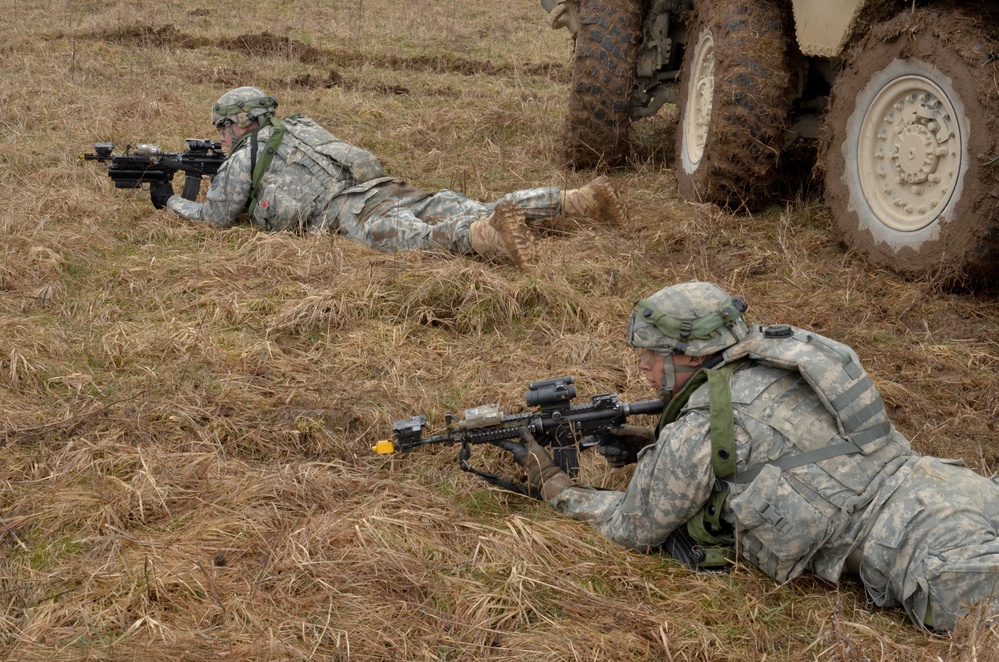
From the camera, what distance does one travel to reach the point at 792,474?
10.5 feet

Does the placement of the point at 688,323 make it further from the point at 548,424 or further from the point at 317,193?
the point at 317,193

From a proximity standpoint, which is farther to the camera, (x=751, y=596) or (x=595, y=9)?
(x=595, y=9)

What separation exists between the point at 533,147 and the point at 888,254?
3528 millimetres

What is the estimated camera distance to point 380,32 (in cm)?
1302

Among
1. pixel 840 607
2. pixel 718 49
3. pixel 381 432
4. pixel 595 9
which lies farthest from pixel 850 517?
pixel 595 9

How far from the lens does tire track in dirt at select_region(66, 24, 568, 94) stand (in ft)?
37.8

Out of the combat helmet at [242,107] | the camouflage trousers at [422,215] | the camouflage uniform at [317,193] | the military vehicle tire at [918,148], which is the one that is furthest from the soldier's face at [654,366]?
the combat helmet at [242,107]

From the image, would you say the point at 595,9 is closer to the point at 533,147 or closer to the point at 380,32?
the point at 533,147

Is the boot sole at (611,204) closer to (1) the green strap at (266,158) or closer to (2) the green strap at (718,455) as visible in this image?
(1) the green strap at (266,158)

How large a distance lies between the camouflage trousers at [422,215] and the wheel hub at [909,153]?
1.82 m

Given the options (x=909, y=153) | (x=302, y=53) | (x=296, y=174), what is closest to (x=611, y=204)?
(x=909, y=153)

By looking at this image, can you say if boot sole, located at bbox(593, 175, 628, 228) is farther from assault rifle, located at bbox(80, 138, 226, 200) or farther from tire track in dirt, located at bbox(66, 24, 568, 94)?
tire track in dirt, located at bbox(66, 24, 568, 94)

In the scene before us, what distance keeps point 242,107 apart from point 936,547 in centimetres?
512

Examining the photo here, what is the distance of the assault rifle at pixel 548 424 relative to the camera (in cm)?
374
